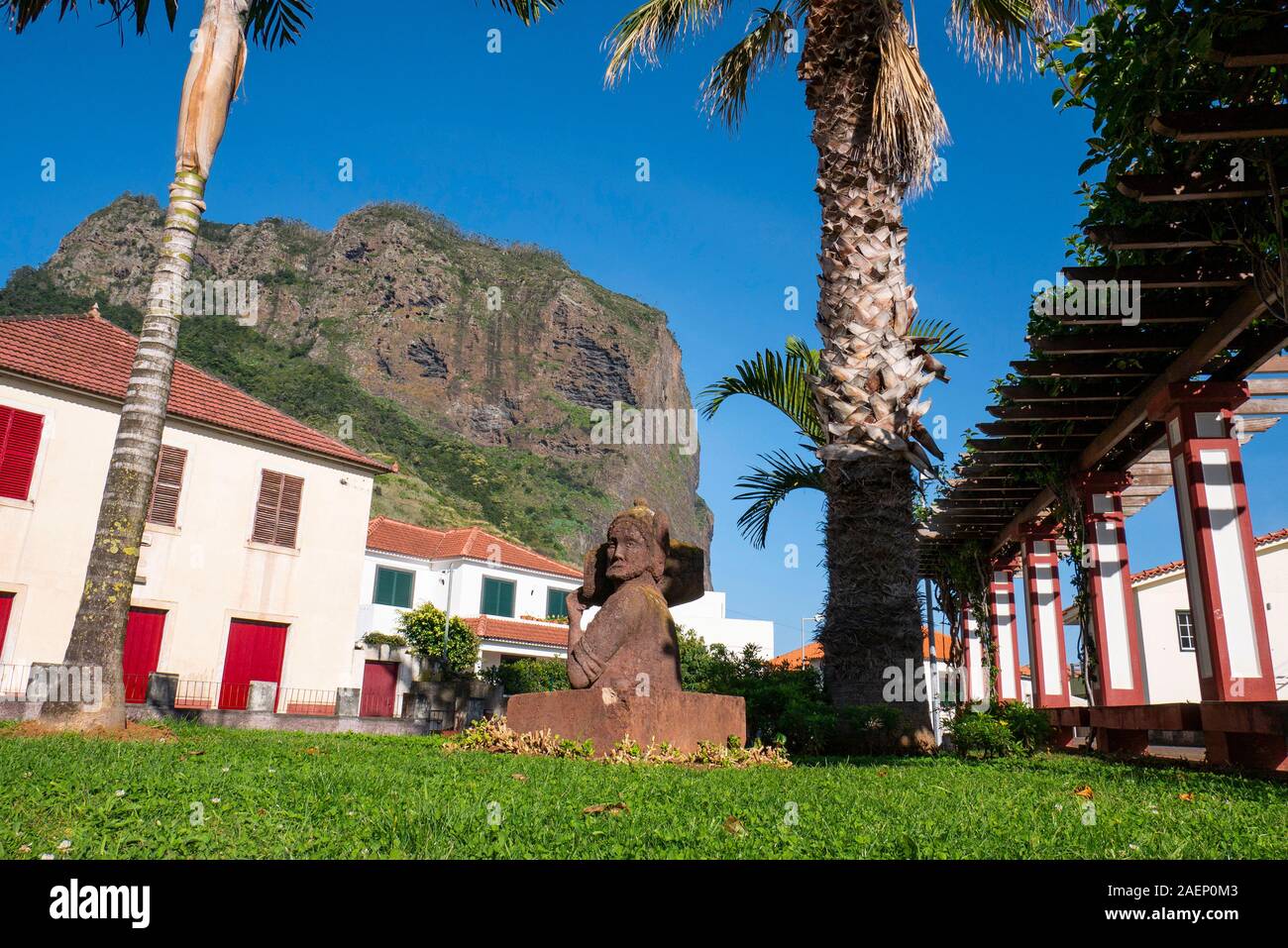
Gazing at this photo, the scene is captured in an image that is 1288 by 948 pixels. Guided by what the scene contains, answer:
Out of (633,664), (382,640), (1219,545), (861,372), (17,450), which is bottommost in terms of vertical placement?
(633,664)

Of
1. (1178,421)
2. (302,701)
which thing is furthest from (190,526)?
(1178,421)

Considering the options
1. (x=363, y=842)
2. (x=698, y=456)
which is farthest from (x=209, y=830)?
(x=698, y=456)

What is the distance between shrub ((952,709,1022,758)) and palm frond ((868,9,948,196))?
6.39 meters

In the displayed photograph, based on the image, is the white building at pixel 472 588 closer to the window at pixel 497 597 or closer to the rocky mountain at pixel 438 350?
the window at pixel 497 597

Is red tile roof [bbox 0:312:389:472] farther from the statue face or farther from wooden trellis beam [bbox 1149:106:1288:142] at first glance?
wooden trellis beam [bbox 1149:106:1288:142]

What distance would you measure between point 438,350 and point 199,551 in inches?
3044

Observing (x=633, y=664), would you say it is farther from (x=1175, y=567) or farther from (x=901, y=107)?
(x=1175, y=567)

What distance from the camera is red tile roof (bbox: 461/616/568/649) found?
3447cm

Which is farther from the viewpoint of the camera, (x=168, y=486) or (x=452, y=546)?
(x=452, y=546)

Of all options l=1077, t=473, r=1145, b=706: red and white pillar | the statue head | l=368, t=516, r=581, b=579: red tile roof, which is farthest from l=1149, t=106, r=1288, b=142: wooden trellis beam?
l=368, t=516, r=581, b=579: red tile roof

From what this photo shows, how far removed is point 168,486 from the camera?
A: 62.2ft

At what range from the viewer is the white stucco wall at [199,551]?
1689cm

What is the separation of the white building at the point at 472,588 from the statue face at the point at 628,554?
83.8 ft

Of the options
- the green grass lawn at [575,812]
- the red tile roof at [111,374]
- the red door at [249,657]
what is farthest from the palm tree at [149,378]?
the red door at [249,657]
